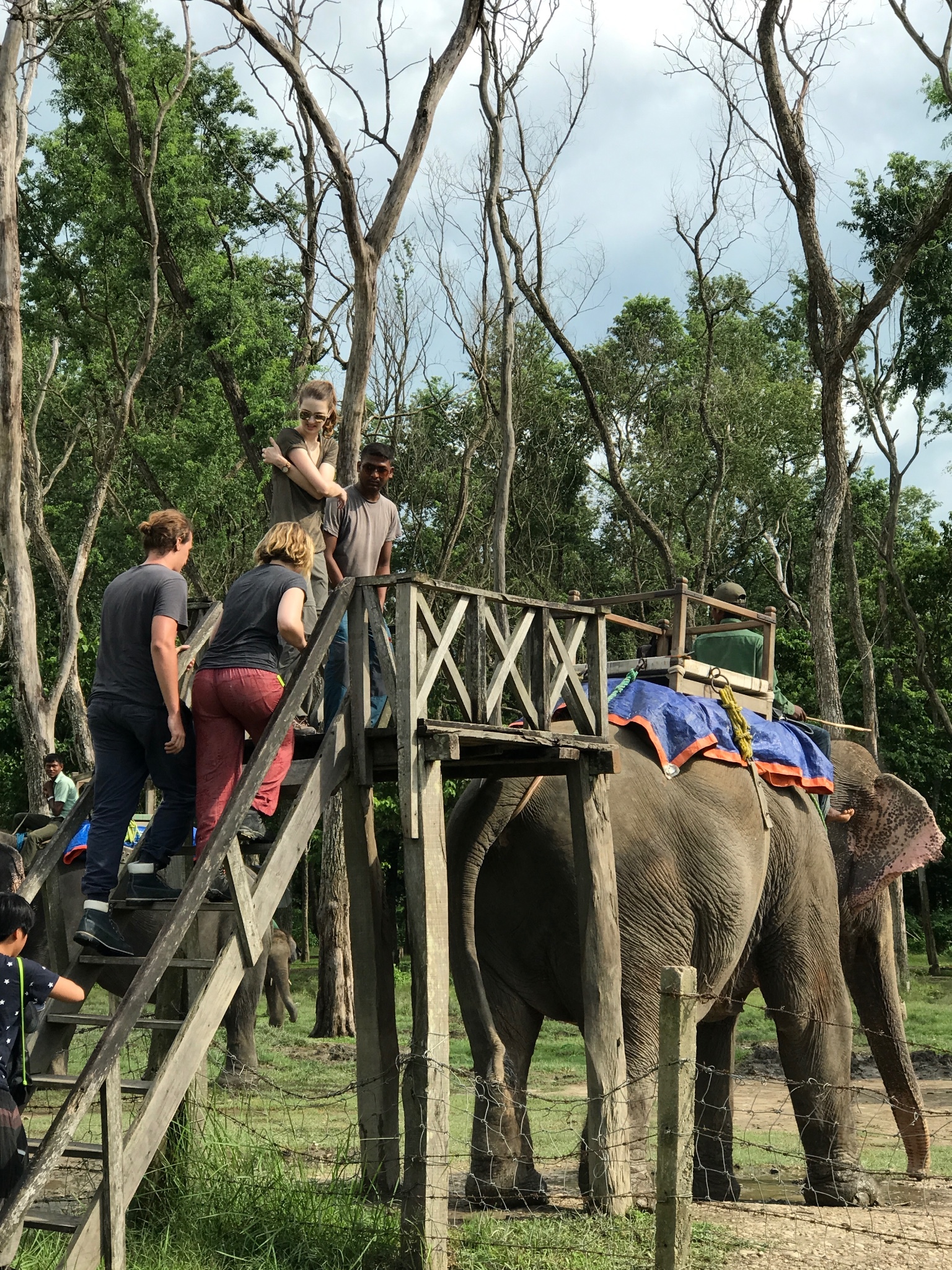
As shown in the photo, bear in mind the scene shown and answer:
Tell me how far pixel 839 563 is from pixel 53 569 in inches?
746

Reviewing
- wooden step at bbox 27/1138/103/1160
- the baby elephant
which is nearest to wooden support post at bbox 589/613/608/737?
wooden step at bbox 27/1138/103/1160

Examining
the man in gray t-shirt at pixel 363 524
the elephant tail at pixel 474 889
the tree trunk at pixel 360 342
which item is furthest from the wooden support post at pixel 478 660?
the tree trunk at pixel 360 342

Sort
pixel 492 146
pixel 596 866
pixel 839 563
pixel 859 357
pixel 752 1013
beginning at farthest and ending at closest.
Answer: pixel 839 563 → pixel 859 357 → pixel 492 146 → pixel 752 1013 → pixel 596 866

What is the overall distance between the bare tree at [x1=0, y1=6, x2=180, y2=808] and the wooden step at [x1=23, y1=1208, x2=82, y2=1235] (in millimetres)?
10874

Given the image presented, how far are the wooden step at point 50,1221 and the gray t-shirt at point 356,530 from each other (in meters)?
3.33

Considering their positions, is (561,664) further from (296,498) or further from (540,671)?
(296,498)

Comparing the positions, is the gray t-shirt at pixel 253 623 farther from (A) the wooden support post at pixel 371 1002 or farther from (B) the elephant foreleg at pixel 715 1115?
(B) the elephant foreleg at pixel 715 1115

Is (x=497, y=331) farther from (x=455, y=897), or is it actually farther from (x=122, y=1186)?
(x=122, y=1186)

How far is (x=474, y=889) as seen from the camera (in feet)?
25.7

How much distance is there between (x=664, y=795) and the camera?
→ 8320 millimetres

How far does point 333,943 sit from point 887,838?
8.33 meters

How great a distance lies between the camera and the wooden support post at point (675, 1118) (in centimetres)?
564

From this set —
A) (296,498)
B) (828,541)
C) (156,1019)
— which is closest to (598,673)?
(296,498)

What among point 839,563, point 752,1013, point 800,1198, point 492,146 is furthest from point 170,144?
point 839,563
